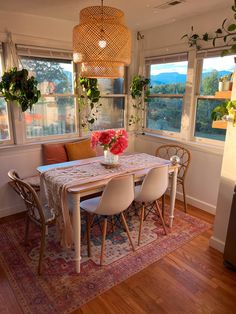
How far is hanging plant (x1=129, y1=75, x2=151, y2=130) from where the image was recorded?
12.9ft

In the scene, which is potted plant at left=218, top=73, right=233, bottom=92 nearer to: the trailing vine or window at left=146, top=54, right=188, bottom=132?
the trailing vine

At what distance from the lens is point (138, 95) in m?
4.12

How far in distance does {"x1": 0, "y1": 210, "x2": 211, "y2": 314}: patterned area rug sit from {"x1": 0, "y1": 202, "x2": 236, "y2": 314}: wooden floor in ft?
0.25


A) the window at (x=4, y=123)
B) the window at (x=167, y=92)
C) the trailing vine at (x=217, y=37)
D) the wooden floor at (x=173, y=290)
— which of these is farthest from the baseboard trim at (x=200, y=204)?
the window at (x=4, y=123)

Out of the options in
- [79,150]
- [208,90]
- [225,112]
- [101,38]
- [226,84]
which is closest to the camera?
[101,38]

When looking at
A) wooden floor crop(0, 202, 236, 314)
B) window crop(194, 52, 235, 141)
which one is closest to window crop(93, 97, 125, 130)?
window crop(194, 52, 235, 141)

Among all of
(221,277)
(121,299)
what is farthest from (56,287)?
(221,277)

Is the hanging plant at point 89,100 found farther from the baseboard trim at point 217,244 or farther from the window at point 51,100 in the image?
the baseboard trim at point 217,244

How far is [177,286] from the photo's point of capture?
207cm

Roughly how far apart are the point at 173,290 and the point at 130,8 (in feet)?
9.78

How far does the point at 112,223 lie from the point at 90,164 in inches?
27.7

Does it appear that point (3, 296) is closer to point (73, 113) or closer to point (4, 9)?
point (73, 113)

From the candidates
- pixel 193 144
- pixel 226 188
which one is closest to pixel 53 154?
pixel 193 144

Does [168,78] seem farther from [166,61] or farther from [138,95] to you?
[138,95]
